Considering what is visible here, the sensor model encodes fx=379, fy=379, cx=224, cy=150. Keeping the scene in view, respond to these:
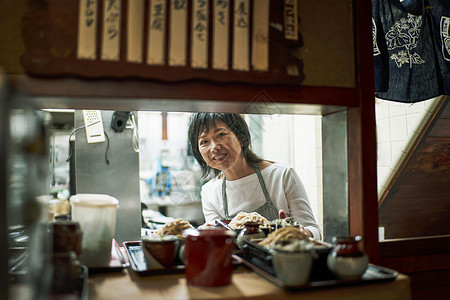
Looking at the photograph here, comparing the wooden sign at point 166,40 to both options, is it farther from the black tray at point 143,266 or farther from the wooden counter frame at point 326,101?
the black tray at point 143,266

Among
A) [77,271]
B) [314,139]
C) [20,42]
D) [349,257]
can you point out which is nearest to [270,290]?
[349,257]

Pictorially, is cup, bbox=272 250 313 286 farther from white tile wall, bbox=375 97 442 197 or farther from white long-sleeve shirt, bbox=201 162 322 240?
white tile wall, bbox=375 97 442 197

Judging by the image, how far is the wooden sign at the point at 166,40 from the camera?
1309mm

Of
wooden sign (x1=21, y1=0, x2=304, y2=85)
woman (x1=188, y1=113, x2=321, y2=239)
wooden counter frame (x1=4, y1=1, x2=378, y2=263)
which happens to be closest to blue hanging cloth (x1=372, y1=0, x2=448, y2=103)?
wooden counter frame (x1=4, y1=1, x2=378, y2=263)

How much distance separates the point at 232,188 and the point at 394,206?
1.18m

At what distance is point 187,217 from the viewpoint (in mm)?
5754

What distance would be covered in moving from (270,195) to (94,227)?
65.6 inches

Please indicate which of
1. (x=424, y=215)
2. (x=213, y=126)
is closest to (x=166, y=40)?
(x=213, y=126)

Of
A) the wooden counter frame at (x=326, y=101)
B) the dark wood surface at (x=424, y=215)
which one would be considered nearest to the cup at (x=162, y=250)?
the wooden counter frame at (x=326, y=101)

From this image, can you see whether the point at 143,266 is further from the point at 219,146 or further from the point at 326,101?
the point at 219,146

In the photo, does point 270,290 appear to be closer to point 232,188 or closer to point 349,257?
point 349,257

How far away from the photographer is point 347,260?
4.03ft

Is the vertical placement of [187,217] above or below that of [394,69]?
below

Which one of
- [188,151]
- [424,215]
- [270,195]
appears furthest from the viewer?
[188,151]
